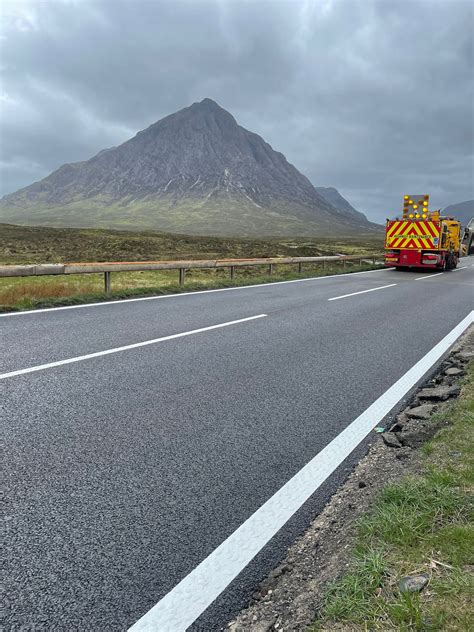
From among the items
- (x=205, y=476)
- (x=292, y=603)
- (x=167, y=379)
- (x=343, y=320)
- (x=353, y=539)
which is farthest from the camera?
(x=343, y=320)

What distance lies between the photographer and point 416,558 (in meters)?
2.22

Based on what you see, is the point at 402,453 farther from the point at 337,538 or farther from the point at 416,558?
the point at 416,558

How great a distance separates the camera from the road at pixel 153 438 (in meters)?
2.24

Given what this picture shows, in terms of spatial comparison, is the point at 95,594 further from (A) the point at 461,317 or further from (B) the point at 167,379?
(A) the point at 461,317

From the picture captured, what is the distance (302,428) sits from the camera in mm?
4086

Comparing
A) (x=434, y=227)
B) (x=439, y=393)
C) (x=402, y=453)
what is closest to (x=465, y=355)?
(x=439, y=393)

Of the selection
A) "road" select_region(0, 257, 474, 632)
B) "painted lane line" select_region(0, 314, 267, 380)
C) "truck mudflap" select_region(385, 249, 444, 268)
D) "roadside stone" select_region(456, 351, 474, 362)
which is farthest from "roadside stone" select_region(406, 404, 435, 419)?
"truck mudflap" select_region(385, 249, 444, 268)

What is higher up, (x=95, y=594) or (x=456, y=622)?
(x=456, y=622)

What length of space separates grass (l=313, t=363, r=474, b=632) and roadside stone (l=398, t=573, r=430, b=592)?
2 cm

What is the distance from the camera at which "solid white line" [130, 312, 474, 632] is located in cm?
204

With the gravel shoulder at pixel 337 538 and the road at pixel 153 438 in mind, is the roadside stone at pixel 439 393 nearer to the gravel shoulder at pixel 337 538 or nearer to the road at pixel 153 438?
the gravel shoulder at pixel 337 538

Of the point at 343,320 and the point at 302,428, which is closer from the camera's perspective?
the point at 302,428

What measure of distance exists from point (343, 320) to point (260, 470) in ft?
21.5

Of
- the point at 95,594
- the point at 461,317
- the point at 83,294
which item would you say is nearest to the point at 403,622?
the point at 95,594
